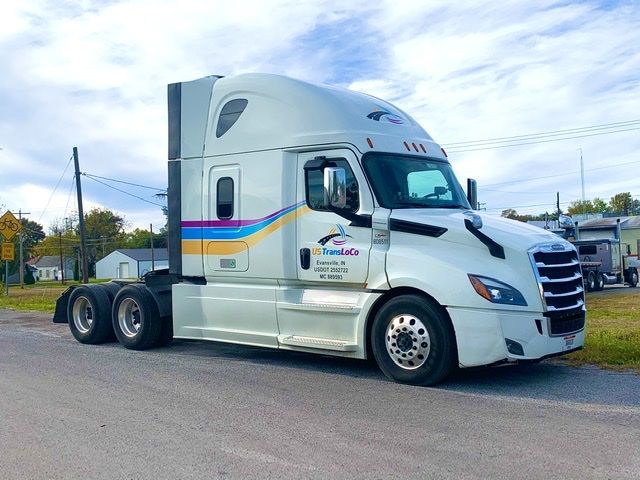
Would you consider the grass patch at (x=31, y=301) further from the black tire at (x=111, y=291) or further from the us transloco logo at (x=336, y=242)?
the us transloco logo at (x=336, y=242)

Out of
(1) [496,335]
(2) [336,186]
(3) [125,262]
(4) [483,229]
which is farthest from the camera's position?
(3) [125,262]

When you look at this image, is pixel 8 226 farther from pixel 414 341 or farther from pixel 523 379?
pixel 523 379

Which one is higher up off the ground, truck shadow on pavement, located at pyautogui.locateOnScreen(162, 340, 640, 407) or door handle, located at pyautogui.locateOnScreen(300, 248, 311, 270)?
door handle, located at pyautogui.locateOnScreen(300, 248, 311, 270)

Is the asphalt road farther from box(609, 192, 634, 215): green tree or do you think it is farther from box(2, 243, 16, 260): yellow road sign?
box(609, 192, 634, 215): green tree

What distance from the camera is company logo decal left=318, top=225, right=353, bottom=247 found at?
28.0ft

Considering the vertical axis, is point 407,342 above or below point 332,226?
below

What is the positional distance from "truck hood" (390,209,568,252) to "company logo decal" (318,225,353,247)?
2.25 ft

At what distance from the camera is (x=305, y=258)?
8906mm

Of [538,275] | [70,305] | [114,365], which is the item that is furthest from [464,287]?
[70,305]

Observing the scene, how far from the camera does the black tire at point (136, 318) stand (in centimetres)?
1077

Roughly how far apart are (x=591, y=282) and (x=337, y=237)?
2533 cm

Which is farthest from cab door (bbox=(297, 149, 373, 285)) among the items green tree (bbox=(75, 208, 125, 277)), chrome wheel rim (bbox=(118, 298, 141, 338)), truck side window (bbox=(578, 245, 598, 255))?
green tree (bbox=(75, 208, 125, 277))

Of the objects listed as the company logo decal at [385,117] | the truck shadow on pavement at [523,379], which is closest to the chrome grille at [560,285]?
the truck shadow on pavement at [523,379]

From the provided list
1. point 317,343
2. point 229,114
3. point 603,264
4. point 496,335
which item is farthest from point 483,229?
point 603,264
